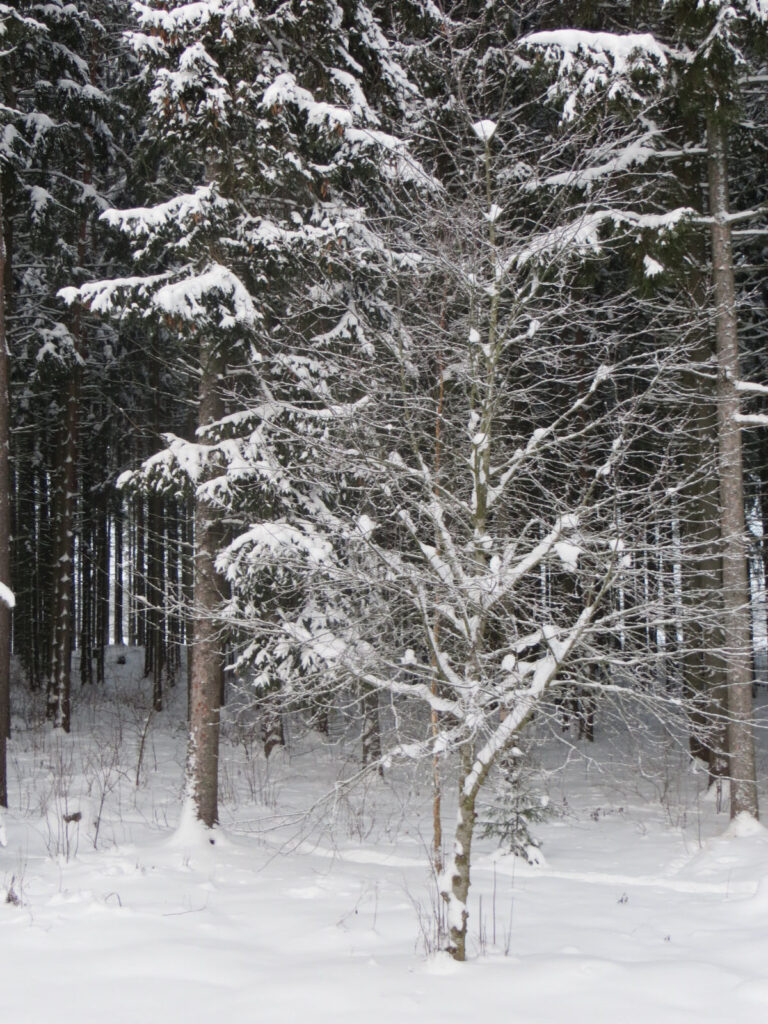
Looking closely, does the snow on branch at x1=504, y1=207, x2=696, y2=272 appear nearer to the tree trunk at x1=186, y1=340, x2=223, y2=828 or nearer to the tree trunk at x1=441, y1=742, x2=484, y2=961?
the tree trunk at x1=441, y1=742, x2=484, y2=961

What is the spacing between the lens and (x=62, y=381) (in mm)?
15742

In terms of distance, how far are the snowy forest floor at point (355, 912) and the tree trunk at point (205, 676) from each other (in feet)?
1.58

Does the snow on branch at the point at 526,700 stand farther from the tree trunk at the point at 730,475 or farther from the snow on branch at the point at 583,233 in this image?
the tree trunk at the point at 730,475

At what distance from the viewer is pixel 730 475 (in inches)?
381

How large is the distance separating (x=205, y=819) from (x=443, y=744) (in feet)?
15.3

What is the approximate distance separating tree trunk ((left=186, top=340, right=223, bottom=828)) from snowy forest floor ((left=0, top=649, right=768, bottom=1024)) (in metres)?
0.48

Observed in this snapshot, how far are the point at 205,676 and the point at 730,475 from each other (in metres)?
6.61

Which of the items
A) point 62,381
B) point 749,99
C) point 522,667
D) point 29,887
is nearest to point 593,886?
point 522,667

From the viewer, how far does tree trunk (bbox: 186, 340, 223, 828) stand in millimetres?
8758

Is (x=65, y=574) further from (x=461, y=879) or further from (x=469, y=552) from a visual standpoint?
(x=461, y=879)

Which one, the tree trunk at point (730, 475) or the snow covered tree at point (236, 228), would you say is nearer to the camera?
the snow covered tree at point (236, 228)

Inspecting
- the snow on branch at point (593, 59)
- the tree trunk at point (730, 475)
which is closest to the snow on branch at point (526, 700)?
the tree trunk at point (730, 475)

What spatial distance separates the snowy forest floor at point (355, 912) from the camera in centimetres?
490

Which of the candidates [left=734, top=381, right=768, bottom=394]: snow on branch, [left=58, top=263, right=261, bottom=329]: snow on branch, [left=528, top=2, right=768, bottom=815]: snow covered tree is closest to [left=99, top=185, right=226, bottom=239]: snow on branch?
[left=58, top=263, right=261, bottom=329]: snow on branch
